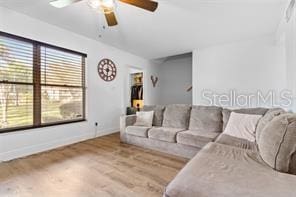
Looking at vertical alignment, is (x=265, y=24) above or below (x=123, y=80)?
above

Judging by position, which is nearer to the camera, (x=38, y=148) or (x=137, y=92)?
(x=38, y=148)

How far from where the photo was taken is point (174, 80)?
647 centimetres

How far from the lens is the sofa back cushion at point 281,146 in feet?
4.02

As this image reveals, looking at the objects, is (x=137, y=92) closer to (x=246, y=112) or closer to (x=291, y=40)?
(x=246, y=112)

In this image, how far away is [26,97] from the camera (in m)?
2.92

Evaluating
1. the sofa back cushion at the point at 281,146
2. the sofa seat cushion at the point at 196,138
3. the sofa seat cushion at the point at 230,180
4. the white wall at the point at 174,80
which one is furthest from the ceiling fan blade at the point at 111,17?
the white wall at the point at 174,80

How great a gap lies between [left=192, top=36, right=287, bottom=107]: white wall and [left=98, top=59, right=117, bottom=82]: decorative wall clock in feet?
7.94

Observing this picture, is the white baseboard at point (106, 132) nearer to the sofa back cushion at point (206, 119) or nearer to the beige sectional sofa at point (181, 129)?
the beige sectional sofa at point (181, 129)

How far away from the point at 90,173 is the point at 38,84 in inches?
79.2

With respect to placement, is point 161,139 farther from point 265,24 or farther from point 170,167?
point 265,24

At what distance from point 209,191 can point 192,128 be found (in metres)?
2.15

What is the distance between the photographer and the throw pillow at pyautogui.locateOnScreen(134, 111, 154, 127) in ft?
11.5

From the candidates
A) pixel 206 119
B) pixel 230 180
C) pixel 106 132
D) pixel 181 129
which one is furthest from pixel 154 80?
pixel 230 180

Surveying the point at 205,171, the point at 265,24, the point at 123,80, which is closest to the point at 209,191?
the point at 205,171
